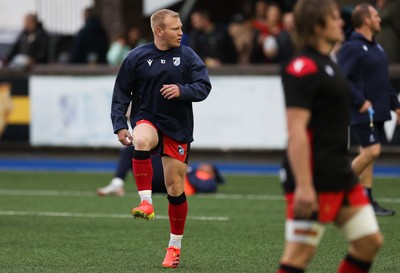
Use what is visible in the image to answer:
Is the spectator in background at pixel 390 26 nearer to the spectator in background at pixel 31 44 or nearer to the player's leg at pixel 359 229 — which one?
the spectator in background at pixel 31 44

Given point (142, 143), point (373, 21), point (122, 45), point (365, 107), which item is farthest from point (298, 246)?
point (122, 45)

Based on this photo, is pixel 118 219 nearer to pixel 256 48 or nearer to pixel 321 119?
pixel 321 119

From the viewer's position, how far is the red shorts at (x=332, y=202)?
19.5 feet

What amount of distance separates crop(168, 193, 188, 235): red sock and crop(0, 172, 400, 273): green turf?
0.29 m

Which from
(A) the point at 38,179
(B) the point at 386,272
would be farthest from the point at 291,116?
(A) the point at 38,179

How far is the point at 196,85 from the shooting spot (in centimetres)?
915

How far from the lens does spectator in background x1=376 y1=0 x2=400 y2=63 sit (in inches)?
709

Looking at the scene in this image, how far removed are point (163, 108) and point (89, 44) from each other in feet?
39.9

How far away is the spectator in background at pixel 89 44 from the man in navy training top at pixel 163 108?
38.2 feet

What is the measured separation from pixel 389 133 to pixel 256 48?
304 centimetres

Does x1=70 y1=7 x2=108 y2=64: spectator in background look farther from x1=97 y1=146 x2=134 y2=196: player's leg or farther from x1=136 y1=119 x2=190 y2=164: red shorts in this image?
x1=136 y1=119 x2=190 y2=164: red shorts

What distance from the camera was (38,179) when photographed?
17422 mm

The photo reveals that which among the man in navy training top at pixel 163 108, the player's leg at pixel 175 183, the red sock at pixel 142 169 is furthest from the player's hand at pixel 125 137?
the player's leg at pixel 175 183

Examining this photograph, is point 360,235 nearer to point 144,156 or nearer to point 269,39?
point 144,156
